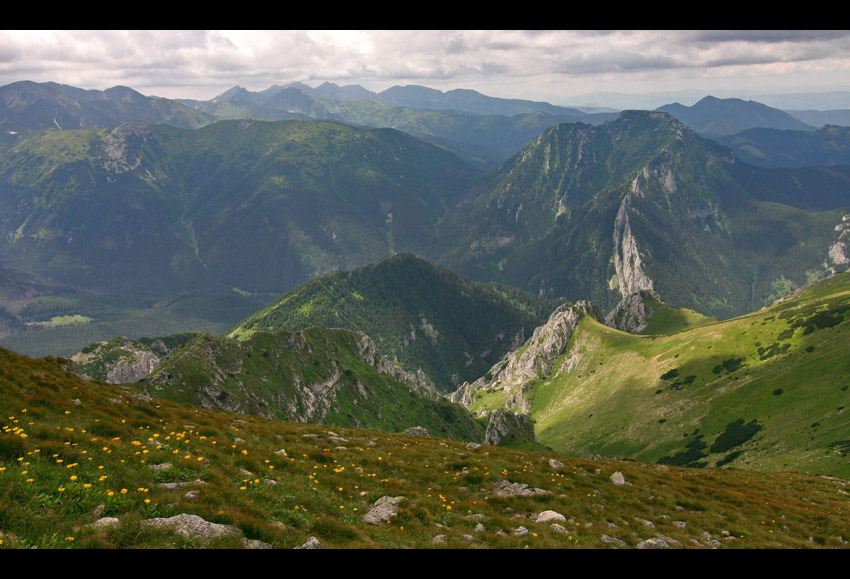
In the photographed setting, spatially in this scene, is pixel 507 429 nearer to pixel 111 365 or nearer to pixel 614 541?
pixel 614 541

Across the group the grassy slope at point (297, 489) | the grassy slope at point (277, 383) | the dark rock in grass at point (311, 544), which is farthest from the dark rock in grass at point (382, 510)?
the grassy slope at point (277, 383)

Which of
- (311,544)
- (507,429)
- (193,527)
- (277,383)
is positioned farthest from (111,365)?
(311,544)

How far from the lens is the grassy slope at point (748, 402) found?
110250 millimetres

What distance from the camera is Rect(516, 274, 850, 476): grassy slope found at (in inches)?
4341

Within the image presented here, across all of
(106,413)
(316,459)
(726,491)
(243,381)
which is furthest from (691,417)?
(106,413)

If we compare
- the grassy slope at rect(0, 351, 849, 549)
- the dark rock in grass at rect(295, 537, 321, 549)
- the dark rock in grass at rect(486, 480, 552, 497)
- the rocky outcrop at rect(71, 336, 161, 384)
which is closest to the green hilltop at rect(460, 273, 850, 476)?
the grassy slope at rect(0, 351, 849, 549)

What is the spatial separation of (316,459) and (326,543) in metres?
14.0

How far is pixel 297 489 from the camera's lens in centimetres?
2231

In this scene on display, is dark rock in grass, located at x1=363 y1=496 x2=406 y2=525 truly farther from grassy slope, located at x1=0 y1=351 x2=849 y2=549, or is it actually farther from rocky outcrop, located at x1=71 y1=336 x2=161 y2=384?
rocky outcrop, located at x1=71 y1=336 x2=161 y2=384

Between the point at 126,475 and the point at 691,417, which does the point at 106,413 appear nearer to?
the point at 126,475

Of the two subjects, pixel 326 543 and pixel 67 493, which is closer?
pixel 67 493

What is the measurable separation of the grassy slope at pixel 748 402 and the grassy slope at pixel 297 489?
74583 mm

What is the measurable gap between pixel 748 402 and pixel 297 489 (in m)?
161
